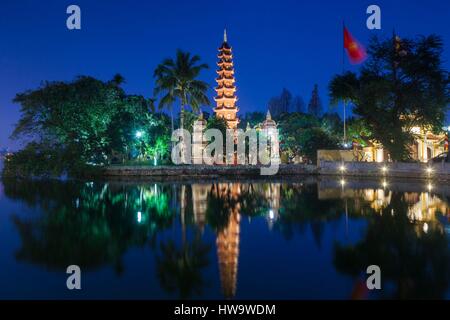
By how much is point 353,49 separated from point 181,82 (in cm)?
1689

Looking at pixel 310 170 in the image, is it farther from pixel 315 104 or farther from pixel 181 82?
pixel 315 104

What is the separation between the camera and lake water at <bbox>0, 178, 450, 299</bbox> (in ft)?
25.6

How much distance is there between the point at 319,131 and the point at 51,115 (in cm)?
2939

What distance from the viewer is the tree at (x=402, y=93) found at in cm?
3822

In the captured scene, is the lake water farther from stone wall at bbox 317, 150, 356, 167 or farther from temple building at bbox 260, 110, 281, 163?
temple building at bbox 260, 110, 281, 163

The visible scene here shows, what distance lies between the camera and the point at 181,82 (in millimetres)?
42875

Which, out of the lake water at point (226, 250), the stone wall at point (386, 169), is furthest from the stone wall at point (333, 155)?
the lake water at point (226, 250)

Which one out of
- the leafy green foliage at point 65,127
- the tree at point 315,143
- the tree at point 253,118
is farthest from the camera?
the tree at point 253,118

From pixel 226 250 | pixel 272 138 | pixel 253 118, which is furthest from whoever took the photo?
pixel 253 118

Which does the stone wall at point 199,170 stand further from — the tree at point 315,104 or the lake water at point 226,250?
the tree at point 315,104

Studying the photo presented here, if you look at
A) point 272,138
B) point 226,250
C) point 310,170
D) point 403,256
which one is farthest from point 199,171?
point 403,256

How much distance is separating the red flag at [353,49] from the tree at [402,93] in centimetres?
112
